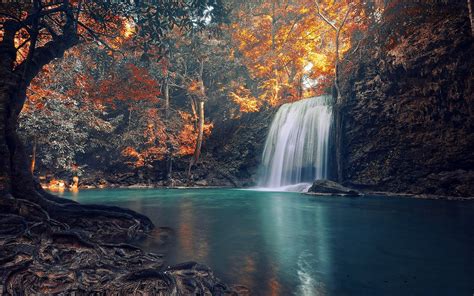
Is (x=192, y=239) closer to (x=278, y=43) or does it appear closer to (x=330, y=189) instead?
(x=330, y=189)

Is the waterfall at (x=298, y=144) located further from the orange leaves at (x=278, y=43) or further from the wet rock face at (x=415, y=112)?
the orange leaves at (x=278, y=43)

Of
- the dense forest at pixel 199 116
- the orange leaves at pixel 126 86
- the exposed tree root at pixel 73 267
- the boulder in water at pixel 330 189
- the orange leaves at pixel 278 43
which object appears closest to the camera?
the exposed tree root at pixel 73 267

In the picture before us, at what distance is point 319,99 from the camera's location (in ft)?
74.4

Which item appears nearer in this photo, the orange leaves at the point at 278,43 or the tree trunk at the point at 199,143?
the tree trunk at the point at 199,143

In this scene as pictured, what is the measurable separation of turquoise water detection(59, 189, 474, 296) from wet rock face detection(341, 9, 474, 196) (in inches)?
219

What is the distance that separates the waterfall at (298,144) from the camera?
20.7 m

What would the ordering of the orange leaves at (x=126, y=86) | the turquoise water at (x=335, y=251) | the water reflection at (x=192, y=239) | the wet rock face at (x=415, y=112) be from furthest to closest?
the orange leaves at (x=126, y=86), the wet rock face at (x=415, y=112), the water reflection at (x=192, y=239), the turquoise water at (x=335, y=251)

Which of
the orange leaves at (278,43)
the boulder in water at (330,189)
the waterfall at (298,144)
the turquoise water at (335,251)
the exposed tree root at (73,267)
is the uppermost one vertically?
the orange leaves at (278,43)

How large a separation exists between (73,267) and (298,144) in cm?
2028

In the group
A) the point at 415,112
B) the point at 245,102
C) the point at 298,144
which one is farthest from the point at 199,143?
the point at 415,112

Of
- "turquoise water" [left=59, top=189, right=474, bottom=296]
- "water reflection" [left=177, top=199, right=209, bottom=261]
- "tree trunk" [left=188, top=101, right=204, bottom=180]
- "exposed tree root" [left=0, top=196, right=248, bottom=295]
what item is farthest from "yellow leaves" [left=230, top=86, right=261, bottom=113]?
"exposed tree root" [left=0, top=196, right=248, bottom=295]

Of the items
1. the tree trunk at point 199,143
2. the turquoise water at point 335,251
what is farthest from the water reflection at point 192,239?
the tree trunk at point 199,143

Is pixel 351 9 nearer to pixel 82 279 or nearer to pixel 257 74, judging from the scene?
pixel 257 74

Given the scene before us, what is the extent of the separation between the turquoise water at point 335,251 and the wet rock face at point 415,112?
18.3 feet
